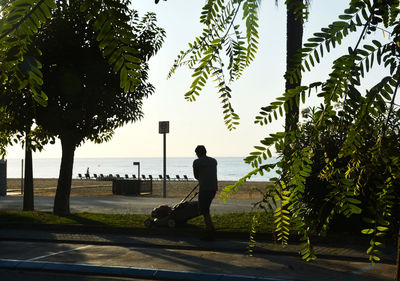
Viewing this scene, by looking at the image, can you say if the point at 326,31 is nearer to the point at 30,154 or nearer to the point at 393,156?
the point at 393,156

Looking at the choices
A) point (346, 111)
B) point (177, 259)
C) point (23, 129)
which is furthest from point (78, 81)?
point (346, 111)

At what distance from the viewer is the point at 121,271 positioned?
32.1 ft

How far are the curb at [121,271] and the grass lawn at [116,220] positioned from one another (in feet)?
13.6

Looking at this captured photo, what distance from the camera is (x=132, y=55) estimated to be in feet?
3.02

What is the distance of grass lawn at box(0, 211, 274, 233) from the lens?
1423 cm

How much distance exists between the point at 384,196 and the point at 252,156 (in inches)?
26.2

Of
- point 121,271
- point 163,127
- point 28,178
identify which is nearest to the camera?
point 121,271

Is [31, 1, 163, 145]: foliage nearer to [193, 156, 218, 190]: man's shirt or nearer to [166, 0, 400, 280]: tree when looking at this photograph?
[193, 156, 218, 190]: man's shirt

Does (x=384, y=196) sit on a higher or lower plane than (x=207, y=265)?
higher

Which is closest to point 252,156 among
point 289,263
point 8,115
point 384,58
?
point 384,58

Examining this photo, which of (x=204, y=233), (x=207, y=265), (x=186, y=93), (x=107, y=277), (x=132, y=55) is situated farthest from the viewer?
(x=204, y=233)

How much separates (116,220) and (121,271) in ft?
21.1

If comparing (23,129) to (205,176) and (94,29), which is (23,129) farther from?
(94,29)

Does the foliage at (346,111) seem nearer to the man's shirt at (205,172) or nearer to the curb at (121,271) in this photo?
the curb at (121,271)
